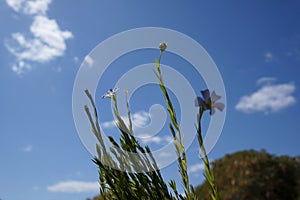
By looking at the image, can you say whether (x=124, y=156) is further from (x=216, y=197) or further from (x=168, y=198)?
(x=216, y=197)

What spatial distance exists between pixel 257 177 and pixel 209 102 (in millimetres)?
10165

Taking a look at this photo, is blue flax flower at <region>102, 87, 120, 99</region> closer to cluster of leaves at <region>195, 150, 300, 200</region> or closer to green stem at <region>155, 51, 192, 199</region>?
green stem at <region>155, 51, 192, 199</region>

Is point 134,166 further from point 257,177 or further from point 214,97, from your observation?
point 257,177

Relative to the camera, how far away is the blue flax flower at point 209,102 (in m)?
2.35

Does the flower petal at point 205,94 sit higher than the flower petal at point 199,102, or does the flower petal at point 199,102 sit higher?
the flower petal at point 205,94

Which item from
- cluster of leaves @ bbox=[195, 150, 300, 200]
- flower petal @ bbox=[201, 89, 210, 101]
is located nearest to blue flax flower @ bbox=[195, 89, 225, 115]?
flower petal @ bbox=[201, 89, 210, 101]

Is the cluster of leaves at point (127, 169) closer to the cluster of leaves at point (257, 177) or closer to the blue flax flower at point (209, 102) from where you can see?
the blue flax flower at point (209, 102)

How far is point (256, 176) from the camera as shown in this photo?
462 inches

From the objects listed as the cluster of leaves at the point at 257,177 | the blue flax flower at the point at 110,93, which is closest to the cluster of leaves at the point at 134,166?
the blue flax flower at the point at 110,93

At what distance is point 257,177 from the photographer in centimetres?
1171

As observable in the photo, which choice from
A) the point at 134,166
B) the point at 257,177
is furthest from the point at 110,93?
the point at 257,177

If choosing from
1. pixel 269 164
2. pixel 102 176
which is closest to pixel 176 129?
pixel 102 176

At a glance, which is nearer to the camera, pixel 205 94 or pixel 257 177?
pixel 205 94

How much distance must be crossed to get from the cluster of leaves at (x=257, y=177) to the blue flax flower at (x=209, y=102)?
31.5 ft
